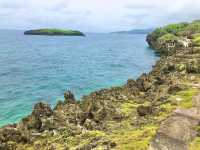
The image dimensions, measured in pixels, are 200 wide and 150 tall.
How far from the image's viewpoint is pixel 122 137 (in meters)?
23.2

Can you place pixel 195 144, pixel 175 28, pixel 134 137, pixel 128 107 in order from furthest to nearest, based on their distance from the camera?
pixel 175 28, pixel 128 107, pixel 134 137, pixel 195 144

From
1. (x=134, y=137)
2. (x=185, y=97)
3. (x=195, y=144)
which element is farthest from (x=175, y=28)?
(x=195, y=144)

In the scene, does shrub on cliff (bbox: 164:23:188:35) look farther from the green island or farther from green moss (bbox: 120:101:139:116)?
green moss (bbox: 120:101:139:116)

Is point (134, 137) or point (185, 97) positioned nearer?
point (134, 137)

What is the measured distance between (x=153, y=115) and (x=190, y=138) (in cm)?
675

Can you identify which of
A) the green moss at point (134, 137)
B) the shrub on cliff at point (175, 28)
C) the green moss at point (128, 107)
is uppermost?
the shrub on cliff at point (175, 28)

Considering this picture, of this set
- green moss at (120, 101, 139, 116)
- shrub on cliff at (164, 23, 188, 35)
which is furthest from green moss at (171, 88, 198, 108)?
shrub on cliff at (164, 23, 188, 35)

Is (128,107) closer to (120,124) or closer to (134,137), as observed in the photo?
(120,124)

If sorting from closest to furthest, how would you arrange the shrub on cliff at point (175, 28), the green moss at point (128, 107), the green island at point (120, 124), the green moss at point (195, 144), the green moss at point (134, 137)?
1. the green moss at point (195, 144)
2. the green moss at point (134, 137)
3. the green island at point (120, 124)
4. the green moss at point (128, 107)
5. the shrub on cliff at point (175, 28)

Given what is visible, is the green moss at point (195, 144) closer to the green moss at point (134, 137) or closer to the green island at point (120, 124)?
the green island at point (120, 124)

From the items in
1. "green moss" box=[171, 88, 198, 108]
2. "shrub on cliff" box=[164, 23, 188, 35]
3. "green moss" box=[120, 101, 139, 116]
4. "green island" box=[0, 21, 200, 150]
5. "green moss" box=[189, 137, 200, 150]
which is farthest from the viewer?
"shrub on cliff" box=[164, 23, 188, 35]

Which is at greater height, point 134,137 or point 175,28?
point 175,28

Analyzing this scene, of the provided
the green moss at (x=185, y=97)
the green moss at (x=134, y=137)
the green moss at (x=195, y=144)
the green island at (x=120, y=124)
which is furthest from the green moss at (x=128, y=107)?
the green moss at (x=195, y=144)

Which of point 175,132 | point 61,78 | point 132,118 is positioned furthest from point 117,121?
point 61,78
